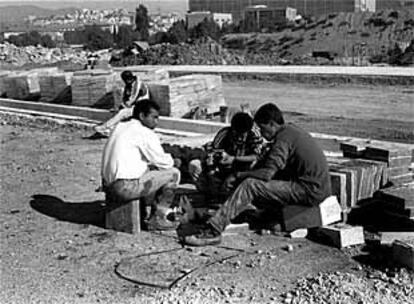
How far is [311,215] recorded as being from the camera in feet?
20.8

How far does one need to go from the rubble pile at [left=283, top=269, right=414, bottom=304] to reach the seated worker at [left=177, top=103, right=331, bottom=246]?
3.24ft

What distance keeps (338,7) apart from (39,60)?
125 ft

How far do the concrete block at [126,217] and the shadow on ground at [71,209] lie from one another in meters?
0.31

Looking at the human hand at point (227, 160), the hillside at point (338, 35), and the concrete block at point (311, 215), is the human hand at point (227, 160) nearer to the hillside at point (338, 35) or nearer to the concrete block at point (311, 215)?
the concrete block at point (311, 215)

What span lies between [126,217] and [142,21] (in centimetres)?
5485

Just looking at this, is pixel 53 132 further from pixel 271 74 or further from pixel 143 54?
pixel 143 54

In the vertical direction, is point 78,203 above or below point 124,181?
below

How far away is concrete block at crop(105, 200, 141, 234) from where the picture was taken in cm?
662

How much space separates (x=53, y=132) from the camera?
540 inches

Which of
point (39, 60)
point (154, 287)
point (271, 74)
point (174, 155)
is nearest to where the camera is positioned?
point (154, 287)

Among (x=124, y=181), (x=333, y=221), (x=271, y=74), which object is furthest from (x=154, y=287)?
(x=271, y=74)

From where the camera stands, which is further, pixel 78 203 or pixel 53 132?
pixel 53 132

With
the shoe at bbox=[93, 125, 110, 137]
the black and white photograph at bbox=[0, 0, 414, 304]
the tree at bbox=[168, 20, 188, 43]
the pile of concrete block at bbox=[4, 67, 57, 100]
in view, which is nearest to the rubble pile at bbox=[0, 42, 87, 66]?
the tree at bbox=[168, 20, 188, 43]

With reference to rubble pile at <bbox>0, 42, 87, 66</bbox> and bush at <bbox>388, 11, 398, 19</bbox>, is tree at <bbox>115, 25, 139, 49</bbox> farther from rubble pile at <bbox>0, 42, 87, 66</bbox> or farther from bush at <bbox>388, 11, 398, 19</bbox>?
bush at <bbox>388, 11, 398, 19</bbox>
